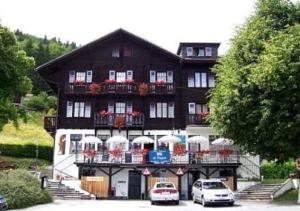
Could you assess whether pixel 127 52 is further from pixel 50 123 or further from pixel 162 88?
pixel 50 123

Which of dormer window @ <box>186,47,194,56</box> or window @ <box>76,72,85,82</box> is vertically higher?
dormer window @ <box>186,47,194,56</box>

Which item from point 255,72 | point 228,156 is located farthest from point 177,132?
point 255,72

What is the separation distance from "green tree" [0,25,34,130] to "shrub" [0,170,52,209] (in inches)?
143

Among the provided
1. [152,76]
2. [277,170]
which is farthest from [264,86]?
[277,170]

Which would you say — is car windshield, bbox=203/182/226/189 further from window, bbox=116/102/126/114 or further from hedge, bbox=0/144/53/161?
hedge, bbox=0/144/53/161

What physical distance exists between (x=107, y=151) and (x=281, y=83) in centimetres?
1748

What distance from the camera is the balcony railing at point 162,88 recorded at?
45366mm

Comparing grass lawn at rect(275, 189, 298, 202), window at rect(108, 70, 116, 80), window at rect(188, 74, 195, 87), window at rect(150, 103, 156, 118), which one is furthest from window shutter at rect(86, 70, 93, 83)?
grass lawn at rect(275, 189, 298, 202)

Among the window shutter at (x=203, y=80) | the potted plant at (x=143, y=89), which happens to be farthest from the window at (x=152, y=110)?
the window shutter at (x=203, y=80)

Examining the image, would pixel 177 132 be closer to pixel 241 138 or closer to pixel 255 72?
pixel 241 138

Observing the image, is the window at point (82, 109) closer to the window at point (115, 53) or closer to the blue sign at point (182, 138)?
the window at point (115, 53)

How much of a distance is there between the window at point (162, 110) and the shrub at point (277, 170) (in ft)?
34.6

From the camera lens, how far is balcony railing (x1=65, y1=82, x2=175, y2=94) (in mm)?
45312

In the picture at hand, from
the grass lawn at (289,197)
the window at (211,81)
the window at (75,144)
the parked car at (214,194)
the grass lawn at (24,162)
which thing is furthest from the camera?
the grass lawn at (24,162)
